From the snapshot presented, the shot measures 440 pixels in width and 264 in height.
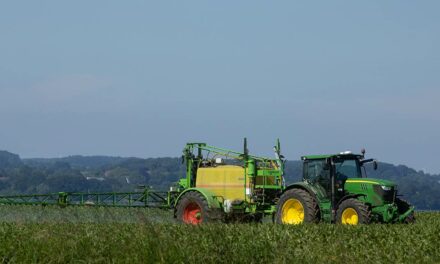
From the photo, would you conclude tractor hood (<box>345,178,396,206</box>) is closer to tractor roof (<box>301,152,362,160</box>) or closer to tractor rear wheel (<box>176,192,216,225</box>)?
tractor roof (<box>301,152,362,160</box>)

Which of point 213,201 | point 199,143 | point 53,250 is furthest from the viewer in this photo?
point 199,143

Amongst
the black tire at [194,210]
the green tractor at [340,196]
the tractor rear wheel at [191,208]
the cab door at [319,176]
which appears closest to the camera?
the green tractor at [340,196]

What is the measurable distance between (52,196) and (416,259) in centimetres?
1795

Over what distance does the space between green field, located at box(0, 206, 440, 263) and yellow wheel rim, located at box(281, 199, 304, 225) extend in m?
4.70

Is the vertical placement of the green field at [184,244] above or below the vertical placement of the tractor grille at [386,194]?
below

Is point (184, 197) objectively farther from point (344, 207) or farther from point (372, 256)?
point (372, 256)

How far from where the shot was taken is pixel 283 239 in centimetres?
1254

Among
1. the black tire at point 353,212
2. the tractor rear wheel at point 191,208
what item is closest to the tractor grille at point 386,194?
the black tire at point 353,212

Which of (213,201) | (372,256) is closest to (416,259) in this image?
(372,256)

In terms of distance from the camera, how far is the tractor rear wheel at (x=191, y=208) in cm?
2059

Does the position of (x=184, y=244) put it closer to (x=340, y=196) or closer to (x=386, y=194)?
(x=340, y=196)

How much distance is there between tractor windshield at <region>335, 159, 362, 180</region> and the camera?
62.5 feet

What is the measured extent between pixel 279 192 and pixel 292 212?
1.54 m

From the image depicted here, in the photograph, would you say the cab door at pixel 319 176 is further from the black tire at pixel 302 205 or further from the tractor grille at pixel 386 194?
the tractor grille at pixel 386 194
